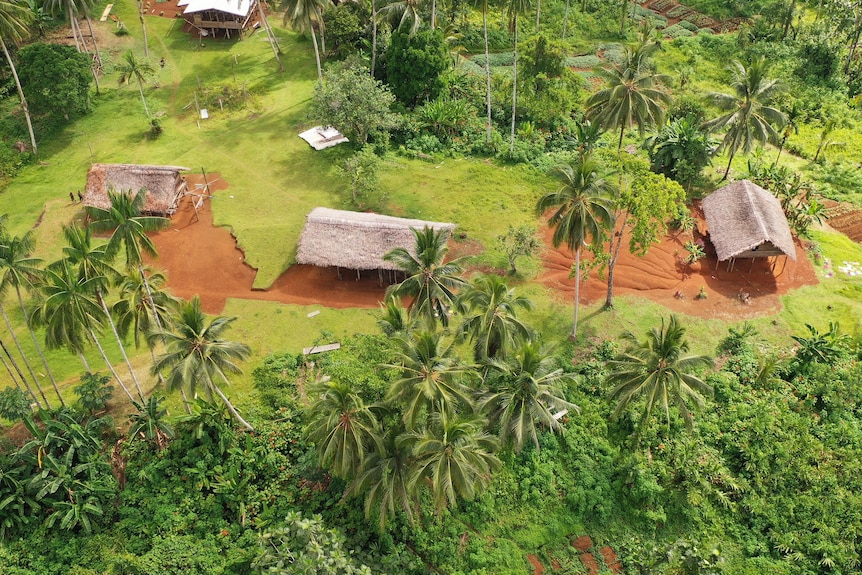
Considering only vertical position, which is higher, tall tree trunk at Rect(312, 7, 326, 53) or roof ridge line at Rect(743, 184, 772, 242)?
tall tree trunk at Rect(312, 7, 326, 53)

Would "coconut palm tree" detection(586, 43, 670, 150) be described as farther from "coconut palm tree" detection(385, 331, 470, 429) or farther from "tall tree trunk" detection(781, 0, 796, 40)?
"tall tree trunk" detection(781, 0, 796, 40)

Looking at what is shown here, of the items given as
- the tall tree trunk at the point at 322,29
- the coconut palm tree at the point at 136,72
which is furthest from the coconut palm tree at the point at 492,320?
the coconut palm tree at the point at 136,72

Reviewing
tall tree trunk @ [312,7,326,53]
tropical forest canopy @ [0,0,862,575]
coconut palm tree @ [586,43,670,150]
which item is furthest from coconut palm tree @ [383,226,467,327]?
tall tree trunk @ [312,7,326,53]

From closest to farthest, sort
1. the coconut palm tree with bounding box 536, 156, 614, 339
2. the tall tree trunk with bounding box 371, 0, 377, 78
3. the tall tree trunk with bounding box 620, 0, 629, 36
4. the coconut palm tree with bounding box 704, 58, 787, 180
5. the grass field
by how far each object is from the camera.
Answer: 1. the coconut palm tree with bounding box 536, 156, 614, 339
2. the grass field
3. the coconut palm tree with bounding box 704, 58, 787, 180
4. the tall tree trunk with bounding box 371, 0, 377, 78
5. the tall tree trunk with bounding box 620, 0, 629, 36

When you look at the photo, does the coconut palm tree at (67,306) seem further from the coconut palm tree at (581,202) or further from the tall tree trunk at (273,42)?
the tall tree trunk at (273,42)

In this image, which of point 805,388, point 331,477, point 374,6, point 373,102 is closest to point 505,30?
point 374,6

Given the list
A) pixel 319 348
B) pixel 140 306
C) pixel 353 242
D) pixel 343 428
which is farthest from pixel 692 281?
pixel 140 306

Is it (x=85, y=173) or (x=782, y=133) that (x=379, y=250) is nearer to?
(x=85, y=173)
